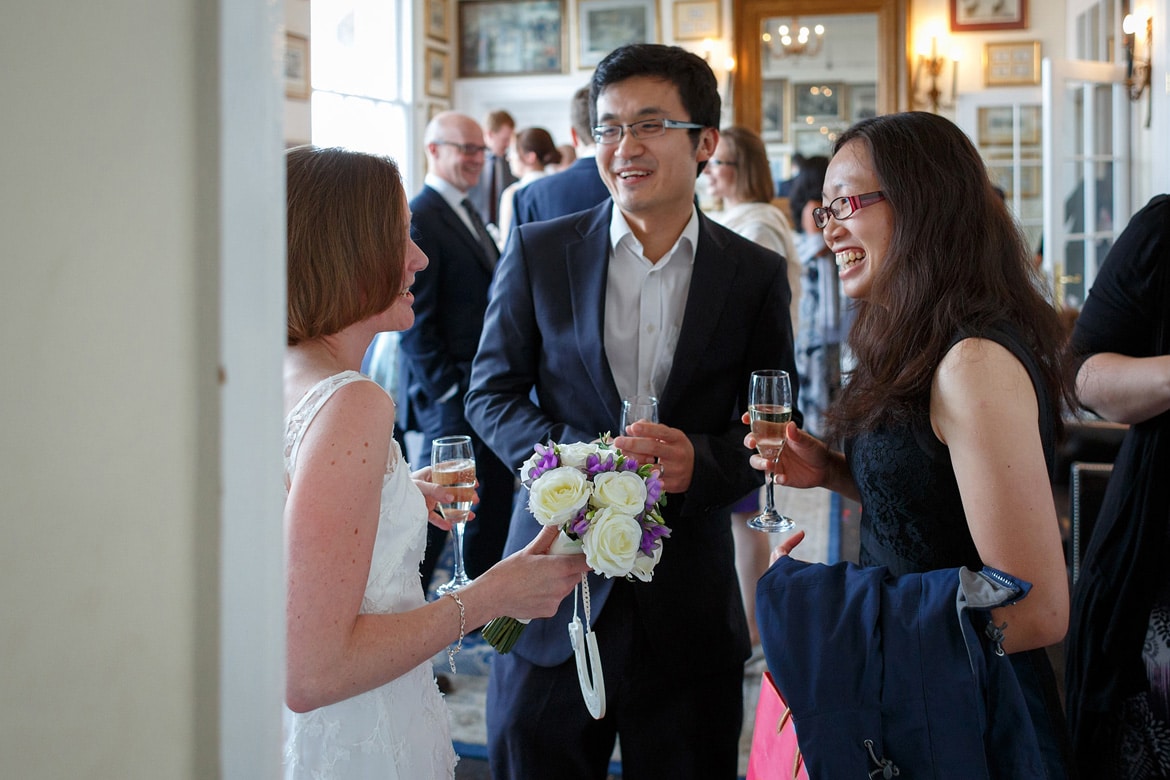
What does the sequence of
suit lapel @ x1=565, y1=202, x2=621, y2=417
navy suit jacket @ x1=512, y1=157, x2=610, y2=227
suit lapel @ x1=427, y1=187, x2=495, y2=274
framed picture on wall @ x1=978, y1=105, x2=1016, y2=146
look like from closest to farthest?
1. suit lapel @ x1=565, y1=202, x2=621, y2=417
2. navy suit jacket @ x1=512, y1=157, x2=610, y2=227
3. suit lapel @ x1=427, y1=187, x2=495, y2=274
4. framed picture on wall @ x1=978, y1=105, x2=1016, y2=146

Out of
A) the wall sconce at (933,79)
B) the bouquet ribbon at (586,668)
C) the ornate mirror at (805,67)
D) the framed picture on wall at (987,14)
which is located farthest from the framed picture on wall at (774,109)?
the bouquet ribbon at (586,668)

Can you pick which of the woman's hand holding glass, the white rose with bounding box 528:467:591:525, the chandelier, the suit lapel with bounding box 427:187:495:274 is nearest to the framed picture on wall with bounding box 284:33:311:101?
the suit lapel with bounding box 427:187:495:274

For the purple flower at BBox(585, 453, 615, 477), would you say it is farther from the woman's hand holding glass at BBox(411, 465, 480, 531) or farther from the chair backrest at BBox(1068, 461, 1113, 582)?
the chair backrest at BBox(1068, 461, 1113, 582)

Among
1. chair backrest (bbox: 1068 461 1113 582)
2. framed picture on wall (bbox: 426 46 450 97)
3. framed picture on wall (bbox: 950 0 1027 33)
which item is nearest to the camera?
chair backrest (bbox: 1068 461 1113 582)

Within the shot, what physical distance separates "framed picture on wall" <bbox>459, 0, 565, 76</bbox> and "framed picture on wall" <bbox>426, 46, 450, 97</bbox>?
0.32 metres

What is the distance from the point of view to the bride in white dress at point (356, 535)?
1.24m

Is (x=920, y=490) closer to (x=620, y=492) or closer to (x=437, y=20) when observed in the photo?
(x=620, y=492)

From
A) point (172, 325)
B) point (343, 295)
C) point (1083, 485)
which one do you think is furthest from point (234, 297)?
point (1083, 485)

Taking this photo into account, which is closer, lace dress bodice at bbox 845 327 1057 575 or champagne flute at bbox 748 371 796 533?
lace dress bodice at bbox 845 327 1057 575

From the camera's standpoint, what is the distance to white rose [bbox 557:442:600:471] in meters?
1.55

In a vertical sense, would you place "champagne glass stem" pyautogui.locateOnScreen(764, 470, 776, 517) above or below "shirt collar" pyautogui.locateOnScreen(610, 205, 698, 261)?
below

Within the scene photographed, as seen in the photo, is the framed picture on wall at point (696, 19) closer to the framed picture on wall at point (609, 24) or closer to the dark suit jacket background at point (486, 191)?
the framed picture on wall at point (609, 24)

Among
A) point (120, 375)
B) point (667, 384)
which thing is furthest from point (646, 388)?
point (120, 375)

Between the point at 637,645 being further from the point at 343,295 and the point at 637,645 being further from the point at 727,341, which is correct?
the point at 343,295
